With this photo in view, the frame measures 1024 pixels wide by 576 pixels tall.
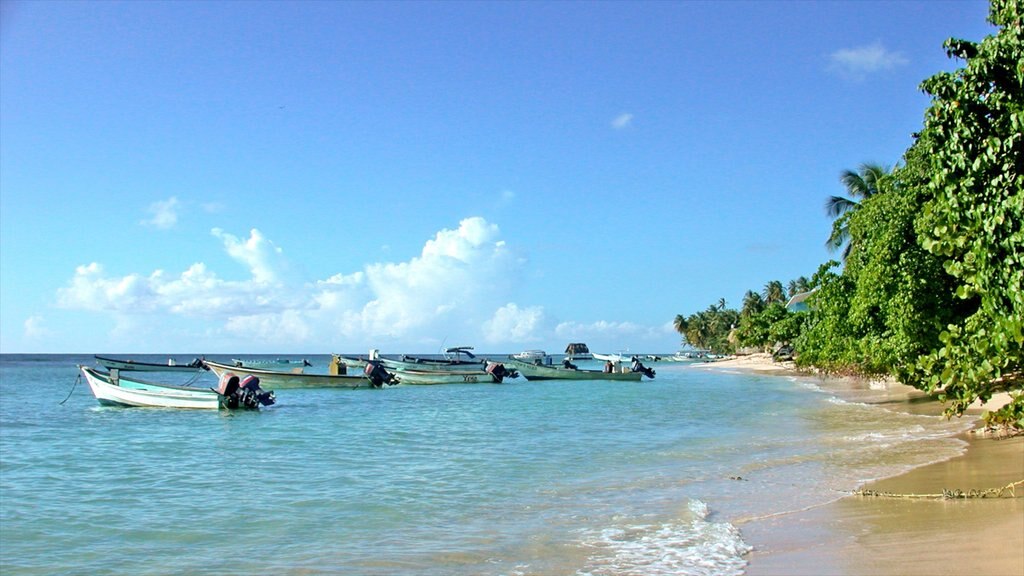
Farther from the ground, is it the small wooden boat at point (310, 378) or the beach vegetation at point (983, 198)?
the beach vegetation at point (983, 198)

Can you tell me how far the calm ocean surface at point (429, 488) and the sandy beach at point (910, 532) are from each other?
494 mm

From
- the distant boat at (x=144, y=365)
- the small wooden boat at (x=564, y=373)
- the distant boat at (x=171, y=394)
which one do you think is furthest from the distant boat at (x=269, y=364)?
the distant boat at (x=171, y=394)

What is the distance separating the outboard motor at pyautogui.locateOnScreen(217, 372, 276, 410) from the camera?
2839 centimetres

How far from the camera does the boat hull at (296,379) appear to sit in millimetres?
42875

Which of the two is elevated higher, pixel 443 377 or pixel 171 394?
pixel 171 394

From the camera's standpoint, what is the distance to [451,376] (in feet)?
167

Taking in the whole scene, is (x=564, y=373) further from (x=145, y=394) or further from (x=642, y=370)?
(x=145, y=394)

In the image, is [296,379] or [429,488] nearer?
[429,488]

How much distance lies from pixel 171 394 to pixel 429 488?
20621 mm

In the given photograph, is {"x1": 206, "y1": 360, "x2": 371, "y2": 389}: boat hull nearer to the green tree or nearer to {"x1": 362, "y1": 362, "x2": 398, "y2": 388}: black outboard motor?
{"x1": 362, "y1": 362, "x2": 398, "y2": 388}: black outboard motor

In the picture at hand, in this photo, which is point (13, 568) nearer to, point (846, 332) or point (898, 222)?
point (898, 222)

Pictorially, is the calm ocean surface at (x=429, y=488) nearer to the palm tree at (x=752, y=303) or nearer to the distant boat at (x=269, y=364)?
the distant boat at (x=269, y=364)

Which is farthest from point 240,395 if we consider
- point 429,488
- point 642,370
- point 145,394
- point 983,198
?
point 642,370

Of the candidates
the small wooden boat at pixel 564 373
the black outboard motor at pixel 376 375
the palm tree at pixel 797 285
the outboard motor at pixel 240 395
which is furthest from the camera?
the palm tree at pixel 797 285
